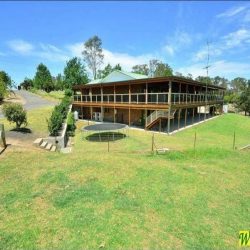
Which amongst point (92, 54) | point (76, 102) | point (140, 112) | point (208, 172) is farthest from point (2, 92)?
point (208, 172)

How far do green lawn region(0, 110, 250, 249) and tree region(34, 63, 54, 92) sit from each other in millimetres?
64588

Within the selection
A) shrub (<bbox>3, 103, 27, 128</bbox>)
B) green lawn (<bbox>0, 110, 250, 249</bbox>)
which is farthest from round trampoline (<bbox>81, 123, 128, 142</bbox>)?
green lawn (<bbox>0, 110, 250, 249</bbox>)

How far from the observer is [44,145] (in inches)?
574

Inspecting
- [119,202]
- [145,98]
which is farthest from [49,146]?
[145,98]

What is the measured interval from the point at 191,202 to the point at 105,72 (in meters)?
54.1

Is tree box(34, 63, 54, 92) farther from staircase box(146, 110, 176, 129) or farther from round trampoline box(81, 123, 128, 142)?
staircase box(146, 110, 176, 129)

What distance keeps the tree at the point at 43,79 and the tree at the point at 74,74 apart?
2217cm

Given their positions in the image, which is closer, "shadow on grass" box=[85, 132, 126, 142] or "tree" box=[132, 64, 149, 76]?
"shadow on grass" box=[85, 132, 126, 142]

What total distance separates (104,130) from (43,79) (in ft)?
200

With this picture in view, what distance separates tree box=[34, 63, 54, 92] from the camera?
71875 millimetres

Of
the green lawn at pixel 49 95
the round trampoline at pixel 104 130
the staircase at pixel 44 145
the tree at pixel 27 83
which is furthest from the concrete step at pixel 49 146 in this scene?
the tree at pixel 27 83

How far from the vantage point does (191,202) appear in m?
7.43

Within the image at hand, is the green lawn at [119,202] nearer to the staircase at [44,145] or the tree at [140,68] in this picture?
the staircase at [44,145]

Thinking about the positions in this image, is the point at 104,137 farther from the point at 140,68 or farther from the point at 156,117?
the point at 140,68
